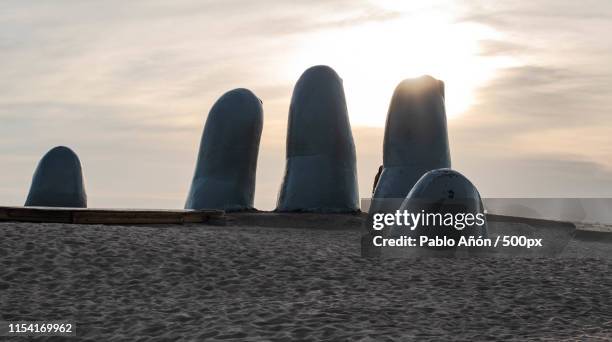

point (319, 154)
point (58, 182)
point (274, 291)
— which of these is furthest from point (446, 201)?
point (58, 182)

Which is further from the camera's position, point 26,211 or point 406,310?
point 26,211

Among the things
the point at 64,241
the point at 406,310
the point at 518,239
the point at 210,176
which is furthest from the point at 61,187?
the point at 406,310

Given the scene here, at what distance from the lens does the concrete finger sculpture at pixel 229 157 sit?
17.5m

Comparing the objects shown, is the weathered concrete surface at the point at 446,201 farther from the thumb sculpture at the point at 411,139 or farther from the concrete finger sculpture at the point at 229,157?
the concrete finger sculpture at the point at 229,157

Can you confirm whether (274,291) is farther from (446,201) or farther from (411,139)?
(411,139)

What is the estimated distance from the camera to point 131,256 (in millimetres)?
8672

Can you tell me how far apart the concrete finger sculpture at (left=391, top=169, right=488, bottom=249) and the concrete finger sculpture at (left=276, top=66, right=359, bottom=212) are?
5.61 m

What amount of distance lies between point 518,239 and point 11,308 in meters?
9.04

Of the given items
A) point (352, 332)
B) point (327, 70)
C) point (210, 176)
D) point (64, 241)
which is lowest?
point (352, 332)

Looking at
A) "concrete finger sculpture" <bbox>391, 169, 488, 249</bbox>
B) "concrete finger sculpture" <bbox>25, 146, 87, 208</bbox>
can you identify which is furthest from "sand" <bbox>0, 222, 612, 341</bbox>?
"concrete finger sculpture" <bbox>25, 146, 87, 208</bbox>

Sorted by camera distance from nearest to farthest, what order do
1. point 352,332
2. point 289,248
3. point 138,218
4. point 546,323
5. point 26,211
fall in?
point 352,332 → point 546,323 → point 289,248 → point 26,211 → point 138,218

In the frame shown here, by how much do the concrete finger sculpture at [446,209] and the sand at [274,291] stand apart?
84 centimetres

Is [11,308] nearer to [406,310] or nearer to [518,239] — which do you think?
[406,310]

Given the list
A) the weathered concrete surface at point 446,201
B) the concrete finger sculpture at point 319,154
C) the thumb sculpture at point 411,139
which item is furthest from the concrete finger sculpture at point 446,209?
the concrete finger sculpture at point 319,154
